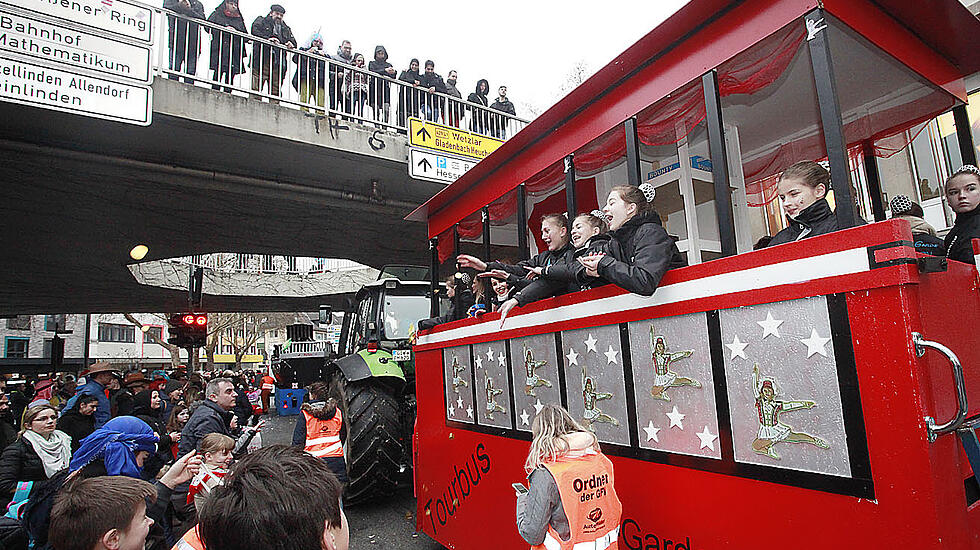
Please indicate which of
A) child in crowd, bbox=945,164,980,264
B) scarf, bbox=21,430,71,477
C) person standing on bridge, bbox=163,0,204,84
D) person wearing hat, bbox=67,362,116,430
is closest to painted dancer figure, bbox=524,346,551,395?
child in crowd, bbox=945,164,980,264

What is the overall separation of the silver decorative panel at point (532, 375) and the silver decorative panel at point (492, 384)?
13 cm

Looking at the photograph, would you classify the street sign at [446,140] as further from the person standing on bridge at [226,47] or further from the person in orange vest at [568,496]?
the person in orange vest at [568,496]

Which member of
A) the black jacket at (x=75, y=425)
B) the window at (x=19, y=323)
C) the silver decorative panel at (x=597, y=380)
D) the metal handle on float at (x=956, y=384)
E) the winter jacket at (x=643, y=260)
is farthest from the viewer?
the window at (x=19, y=323)

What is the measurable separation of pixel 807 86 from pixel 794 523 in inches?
120

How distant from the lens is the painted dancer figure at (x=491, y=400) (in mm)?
4141

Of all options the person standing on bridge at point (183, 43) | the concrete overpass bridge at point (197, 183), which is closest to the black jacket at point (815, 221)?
the concrete overpass bridge at point (197, 183)

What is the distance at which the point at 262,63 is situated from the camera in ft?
27.1

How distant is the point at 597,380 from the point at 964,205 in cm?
226

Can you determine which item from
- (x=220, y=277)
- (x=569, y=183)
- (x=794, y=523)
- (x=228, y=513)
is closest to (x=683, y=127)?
(x=569, y=183)

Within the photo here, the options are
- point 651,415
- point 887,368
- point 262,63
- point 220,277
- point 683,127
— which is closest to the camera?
point 887,368

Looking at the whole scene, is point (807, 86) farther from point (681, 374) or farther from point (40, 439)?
point (40, 439)

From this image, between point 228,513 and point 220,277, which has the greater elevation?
point 220,277

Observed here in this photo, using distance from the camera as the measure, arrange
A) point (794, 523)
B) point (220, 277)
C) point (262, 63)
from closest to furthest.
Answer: point (794, 523) → point (262, 63) → point (220, 277)

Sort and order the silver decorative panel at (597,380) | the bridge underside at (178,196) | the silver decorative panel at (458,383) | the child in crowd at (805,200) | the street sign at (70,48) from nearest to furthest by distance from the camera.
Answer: the child in crowd at (805,200) → the silver decorative panel at (597,380) → the silver decorative panel at (458,383) → the street sign at (70,48) → the bridge underside at (178,196)
